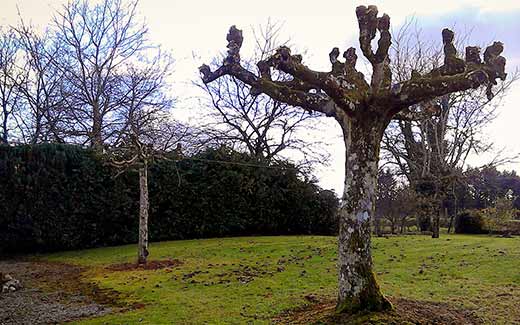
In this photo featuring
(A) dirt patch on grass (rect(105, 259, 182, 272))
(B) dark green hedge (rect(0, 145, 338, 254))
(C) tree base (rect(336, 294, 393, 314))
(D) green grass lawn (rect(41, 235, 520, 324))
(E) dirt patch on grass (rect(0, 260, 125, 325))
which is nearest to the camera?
(C) tree base (rect(336, 294, 393, 314))

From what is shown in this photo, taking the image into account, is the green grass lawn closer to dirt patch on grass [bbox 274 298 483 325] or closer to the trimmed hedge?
dirt patch on grass [bbox 274 298 483 325]

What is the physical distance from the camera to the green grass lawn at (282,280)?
6.08m

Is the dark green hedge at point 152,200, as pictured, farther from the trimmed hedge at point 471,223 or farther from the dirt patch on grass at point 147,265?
A: the trimmed hedge at point 471,223

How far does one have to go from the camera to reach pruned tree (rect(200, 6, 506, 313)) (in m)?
5.22

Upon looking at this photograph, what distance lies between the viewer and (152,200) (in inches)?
656

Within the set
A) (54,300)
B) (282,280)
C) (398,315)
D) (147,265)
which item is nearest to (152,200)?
(147,265)

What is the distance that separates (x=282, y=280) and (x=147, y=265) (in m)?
3.94

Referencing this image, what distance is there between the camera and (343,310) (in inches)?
204

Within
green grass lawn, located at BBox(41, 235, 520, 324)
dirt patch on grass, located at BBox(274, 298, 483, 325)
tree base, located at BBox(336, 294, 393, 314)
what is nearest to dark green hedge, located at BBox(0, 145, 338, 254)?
green grass lawn, located at BBox(41, 235, 520, 324)

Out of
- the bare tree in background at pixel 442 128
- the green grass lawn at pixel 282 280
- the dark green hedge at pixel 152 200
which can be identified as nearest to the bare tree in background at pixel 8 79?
the dark green hedge at pixel 152 200

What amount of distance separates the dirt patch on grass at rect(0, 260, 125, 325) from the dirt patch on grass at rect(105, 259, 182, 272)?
793 millimetres

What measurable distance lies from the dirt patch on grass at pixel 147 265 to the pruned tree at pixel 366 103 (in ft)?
19.8

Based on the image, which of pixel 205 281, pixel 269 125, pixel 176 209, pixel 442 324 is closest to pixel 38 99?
pixel 176 209

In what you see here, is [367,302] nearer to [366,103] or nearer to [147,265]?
[366,103]
